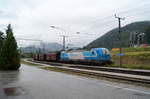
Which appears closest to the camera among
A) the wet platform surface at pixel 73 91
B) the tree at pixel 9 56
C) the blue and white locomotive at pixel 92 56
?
the wet platform surface at pixel 73 91

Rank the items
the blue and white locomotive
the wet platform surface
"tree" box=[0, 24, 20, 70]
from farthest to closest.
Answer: the blue and white locomotive, "tree" box=[0, 24, 20, 70], the wet platform surface

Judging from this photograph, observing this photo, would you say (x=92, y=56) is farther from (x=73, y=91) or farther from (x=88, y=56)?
(x=73, y=91)

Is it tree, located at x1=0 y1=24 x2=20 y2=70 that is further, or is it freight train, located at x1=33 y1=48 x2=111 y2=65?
freight train, located at x1=33 y1=48 x2=111 y2=65

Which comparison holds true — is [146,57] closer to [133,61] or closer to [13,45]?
[133,61]

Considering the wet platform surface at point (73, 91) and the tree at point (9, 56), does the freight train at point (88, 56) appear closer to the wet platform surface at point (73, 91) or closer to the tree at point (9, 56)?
the tree at point (9, 56)

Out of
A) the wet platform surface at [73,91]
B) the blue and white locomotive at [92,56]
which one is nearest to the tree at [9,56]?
the wet platform surface at [73,91]

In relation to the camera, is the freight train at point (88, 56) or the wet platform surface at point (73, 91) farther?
the freight train at point (88, 56)

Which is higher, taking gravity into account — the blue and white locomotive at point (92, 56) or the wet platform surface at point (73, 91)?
the blue and white locomotive at point (92, 56)

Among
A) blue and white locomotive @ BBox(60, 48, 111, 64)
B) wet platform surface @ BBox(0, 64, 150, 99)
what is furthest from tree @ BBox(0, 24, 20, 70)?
blue and white locomotive @ BBox(60, 48, 111, 64)

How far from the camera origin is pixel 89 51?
32062 mm

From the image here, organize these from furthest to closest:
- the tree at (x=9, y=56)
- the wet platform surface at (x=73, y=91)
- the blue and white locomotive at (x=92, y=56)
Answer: the blue and white locomotive at (x=92, y=56) < the tree at (x=9, y=56) < the wet platform surface at (x=73, y=91)

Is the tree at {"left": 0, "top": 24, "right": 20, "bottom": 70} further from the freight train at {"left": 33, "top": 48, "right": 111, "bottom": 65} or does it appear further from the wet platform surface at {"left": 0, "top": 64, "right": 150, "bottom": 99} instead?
the freight train at {"left": 33, "top": 48, "right": 111, "bottom": 65}

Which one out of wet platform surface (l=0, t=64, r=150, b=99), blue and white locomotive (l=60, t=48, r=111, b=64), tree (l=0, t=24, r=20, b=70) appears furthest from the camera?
blue and white locomotive (l=60, t=48, r=111, b=64)

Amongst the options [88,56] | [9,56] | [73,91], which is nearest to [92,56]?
[88,56]
